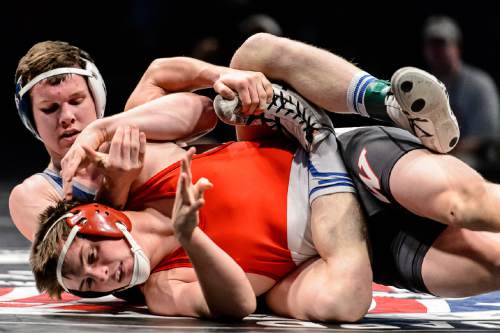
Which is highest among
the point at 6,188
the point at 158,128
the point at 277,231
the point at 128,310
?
the point at 158,128

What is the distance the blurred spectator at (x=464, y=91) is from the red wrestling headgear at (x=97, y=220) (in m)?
4.13

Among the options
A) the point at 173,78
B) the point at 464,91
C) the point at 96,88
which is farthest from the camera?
the point at 464,91

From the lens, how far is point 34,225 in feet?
12.5

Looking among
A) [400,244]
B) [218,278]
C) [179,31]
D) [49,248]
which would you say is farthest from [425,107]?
[179,31]

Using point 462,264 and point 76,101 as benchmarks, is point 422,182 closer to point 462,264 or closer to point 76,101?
point 462,264

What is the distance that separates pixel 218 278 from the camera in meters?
3.04

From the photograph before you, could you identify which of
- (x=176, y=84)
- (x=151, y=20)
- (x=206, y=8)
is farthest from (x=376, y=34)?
(x=176, y=84)

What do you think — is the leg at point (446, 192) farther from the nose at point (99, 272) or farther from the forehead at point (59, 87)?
the forehead at point (59, 87)

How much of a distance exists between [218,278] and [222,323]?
0.17 meters

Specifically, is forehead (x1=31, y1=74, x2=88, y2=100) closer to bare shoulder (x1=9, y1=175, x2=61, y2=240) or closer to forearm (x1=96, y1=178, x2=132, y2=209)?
bare shoulder (x1=9, y1=175, x2=61, y2=240)

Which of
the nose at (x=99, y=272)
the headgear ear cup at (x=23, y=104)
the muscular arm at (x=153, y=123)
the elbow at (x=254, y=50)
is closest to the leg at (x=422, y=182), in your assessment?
the elbow at (x=254, y=50)

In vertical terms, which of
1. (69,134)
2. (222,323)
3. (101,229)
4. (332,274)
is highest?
(69,134)

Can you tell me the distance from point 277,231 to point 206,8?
435 cm

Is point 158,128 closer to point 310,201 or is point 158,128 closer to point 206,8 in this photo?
point 310,201
